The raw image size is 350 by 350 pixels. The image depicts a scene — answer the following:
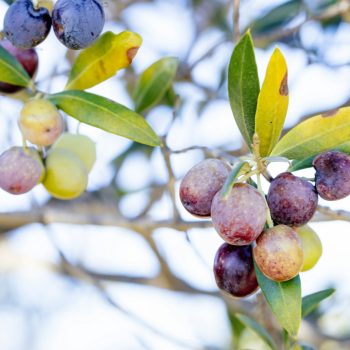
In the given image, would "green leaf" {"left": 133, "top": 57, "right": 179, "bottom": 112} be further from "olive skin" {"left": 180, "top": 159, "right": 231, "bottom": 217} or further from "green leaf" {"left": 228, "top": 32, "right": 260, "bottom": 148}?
"olive skin" {"left": 180, "top": 159, "right": 231, "bottom": 217}

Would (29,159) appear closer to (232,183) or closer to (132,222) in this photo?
(232,183)

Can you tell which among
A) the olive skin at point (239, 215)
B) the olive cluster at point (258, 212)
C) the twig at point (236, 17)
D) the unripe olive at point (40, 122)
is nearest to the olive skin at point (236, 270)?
the olive cluster at point (258, 212)

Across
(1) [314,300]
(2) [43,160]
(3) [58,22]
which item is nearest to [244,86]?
(3) [58,22]

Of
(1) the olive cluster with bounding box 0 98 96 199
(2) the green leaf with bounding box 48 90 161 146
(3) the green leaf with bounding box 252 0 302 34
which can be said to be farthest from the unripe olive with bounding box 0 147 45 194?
(3) the green leaf with bounding box 252 0 302 34

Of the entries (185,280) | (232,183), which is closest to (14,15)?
(232,183)

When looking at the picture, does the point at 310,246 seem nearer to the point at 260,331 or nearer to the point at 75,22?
the point at 260,331

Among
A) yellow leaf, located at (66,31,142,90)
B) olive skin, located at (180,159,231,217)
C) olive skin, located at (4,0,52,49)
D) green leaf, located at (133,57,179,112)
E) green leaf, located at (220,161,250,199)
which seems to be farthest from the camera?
green leaf, located at (133,57,179,112)
